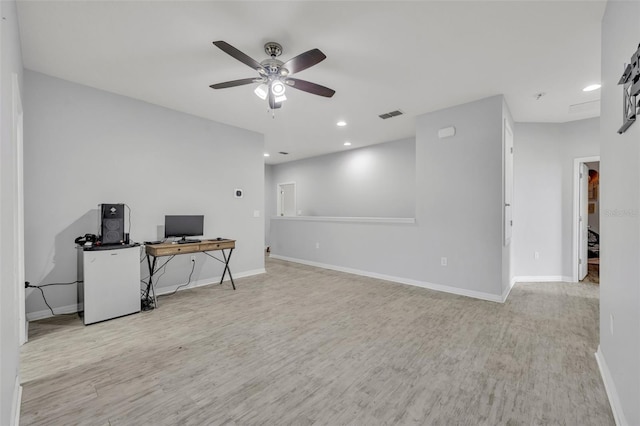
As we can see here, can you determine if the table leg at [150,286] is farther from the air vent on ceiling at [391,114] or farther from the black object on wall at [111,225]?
the air vent on ceiling at [391,114]

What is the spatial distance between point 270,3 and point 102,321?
3.48 metres

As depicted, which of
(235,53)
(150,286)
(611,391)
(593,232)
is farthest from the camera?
(593,232)

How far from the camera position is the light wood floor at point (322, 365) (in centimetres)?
164

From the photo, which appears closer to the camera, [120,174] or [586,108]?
[120,174]

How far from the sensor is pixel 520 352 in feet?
7.69

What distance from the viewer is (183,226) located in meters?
3.96

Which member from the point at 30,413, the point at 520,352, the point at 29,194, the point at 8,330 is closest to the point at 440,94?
the point at 520,352

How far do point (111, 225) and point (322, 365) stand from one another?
2.79 metres

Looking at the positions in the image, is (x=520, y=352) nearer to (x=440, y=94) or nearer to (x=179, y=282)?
(x=440, y=94)

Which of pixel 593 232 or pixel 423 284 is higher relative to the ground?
pixel 593 232

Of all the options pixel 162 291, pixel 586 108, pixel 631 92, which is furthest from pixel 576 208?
pixel 162 291

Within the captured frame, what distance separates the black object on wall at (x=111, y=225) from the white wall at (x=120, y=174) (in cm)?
39

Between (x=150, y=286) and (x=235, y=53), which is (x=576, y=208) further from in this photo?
(x=150, y=286)

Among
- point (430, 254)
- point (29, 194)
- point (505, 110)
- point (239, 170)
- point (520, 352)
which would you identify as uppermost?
point (505, 110)
